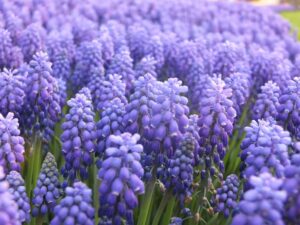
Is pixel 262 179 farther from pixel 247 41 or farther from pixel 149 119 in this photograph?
pixel 247 41

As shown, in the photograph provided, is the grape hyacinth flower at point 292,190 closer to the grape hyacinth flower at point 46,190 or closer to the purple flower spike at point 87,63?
the grape hyacinth flower at point 46,190

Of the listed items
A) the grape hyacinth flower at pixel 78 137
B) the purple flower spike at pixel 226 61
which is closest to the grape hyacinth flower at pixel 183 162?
the grape hyacinth flower at pixel 78 137

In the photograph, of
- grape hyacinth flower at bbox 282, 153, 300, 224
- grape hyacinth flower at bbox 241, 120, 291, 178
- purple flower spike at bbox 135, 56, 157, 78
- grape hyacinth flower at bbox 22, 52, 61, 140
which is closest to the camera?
grape hyacinth flower at bbox 282, 153, 300, 224

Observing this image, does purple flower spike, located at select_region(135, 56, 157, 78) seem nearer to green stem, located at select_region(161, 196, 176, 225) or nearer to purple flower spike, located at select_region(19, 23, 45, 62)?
purple flower spike, located at select_region(19, 23, 45, 62)

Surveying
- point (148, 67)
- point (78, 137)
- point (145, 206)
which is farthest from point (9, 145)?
point (148, 67)

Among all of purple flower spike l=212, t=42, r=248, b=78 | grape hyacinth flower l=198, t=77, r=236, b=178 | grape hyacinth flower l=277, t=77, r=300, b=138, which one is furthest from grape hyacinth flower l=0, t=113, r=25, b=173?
purple flower spike l=212, t=42, r=248, b=78

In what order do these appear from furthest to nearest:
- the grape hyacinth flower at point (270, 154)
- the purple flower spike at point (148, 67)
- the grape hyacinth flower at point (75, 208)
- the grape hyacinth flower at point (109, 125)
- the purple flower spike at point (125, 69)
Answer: the purple flower spike at point (148, 67), the purple flower spike at point (125, 69), the grape hyacinth flower at point (109, 125), the grape hyacinth flower at point (270, 154), the grape hyacinth flower at point (75, 208)

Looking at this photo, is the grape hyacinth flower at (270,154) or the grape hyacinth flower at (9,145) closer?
the grape hyacinth flower at (270,154)

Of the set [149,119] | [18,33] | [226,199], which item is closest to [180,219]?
[226,199]
